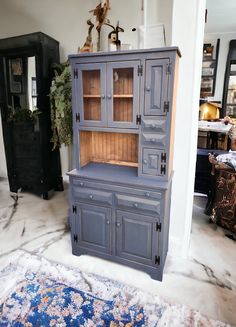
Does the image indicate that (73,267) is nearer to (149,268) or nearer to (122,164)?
(149,268)

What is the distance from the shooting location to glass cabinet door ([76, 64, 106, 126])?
179 centimetres

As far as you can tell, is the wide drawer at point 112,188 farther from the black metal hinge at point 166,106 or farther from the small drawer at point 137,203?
the black metal hinge at point 166,106

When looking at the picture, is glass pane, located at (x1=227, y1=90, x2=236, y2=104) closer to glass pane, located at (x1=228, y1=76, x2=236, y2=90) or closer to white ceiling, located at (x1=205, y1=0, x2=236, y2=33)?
glass pane, located at (x1=228, y1=76, x2=236, y2=90)

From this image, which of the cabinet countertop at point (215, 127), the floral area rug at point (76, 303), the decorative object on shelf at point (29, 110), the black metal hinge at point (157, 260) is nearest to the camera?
the floral area rug at point (76, 303)

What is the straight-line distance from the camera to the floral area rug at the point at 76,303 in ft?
5.14

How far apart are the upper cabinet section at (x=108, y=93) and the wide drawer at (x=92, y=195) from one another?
1.80 ft

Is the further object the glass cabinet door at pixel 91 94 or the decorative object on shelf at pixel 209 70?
the decorative object on shelf at pixel 209 70

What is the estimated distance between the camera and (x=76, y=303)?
1698mm

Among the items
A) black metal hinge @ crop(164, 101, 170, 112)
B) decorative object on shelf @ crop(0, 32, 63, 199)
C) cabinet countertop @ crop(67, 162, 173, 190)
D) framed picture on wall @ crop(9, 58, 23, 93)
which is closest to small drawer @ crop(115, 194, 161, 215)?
cabinet countertop @ crop(67, 162, 173, 190)

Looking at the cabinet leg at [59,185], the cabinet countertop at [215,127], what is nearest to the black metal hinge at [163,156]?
the cabinet leg at [59,185]

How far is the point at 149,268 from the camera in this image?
1.94 meters

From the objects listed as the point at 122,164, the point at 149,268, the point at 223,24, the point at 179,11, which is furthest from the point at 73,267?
the point at 223,24

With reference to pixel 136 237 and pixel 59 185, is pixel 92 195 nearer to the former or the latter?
pixel 136 237

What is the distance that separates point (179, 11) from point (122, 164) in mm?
1321
